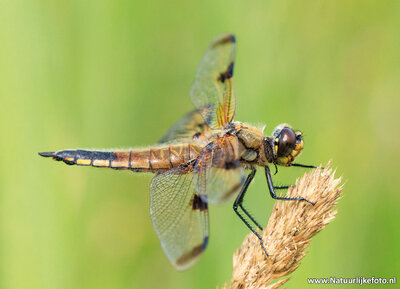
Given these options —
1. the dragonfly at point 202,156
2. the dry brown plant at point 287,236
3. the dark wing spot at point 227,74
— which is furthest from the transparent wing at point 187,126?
the dry brown plant at point 287,236

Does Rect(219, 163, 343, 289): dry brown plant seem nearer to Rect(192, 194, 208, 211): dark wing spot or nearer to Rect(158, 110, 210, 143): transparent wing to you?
Rect(192, 194, 208, 211): dark wing spot

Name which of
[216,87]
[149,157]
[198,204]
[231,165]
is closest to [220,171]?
[231,165]

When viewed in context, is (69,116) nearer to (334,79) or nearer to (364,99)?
(334,79)

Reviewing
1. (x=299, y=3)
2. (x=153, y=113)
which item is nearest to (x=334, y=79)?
(x=299, y=3)

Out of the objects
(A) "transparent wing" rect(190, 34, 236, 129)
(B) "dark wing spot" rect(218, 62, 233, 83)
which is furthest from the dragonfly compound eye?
(B) "dark wing spot" rect(218, 62, 233, 83)

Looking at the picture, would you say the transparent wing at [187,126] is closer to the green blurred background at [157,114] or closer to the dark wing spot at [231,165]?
the green blurred background at [157,114]
